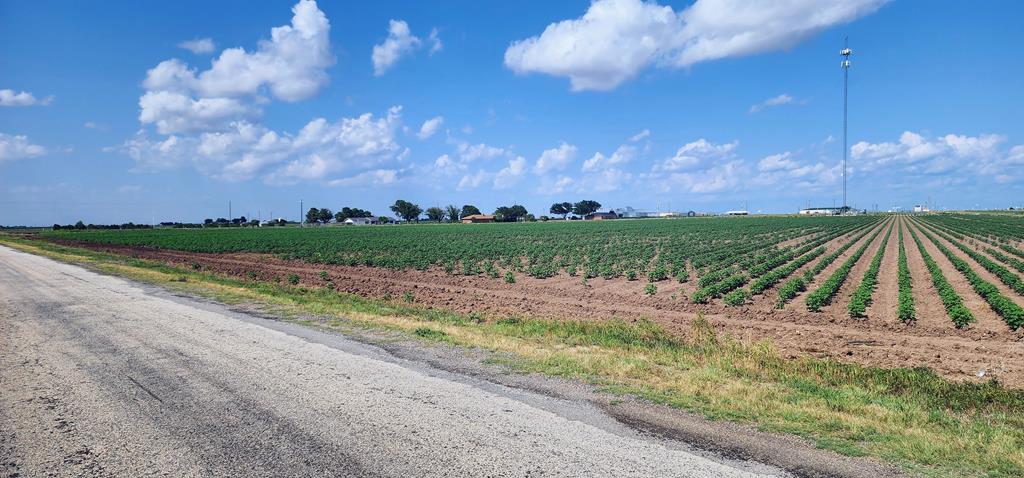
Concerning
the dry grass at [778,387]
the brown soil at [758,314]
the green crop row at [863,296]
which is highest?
the dry grass at [778,387]

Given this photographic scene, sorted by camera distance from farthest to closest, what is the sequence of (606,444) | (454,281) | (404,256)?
(404,256), (454,281), (606,444)

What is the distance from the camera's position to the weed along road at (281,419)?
5703 mm

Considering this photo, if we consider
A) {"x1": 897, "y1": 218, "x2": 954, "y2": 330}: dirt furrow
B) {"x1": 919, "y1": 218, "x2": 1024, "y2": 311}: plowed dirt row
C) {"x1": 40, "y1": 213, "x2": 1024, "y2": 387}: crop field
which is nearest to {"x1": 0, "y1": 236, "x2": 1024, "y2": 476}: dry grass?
{"x1": 40, "y1": 213, "x2": 1024, "y2": 387}: crop field

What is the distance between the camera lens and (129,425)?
677 centimetres

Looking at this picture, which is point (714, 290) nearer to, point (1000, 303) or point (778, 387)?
point (1000, 303)

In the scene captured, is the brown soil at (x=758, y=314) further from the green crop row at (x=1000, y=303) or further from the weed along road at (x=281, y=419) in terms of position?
the weed along road at (x=281, y=419)

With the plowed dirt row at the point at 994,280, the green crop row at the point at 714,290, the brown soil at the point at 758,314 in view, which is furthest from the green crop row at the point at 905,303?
the green crop row at the point at 714,290

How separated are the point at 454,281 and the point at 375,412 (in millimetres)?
20393

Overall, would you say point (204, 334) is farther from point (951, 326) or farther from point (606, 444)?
point (951, 326)

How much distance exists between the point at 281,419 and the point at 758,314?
15.3 meters

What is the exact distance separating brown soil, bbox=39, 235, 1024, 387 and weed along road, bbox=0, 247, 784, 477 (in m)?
7.74

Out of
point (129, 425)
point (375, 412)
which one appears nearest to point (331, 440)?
point (375, 412)

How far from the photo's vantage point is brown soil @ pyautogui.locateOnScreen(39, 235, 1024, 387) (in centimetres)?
1212

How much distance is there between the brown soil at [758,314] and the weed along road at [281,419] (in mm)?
7745
